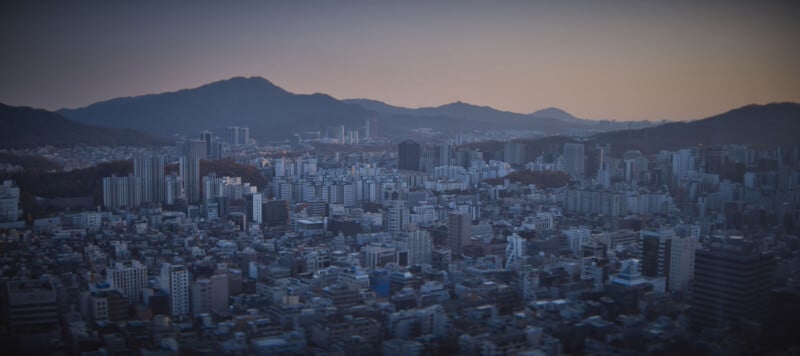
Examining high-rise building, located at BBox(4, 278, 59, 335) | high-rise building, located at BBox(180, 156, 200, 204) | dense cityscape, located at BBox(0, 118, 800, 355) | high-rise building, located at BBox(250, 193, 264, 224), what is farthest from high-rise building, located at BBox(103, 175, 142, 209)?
high-rise building, located at BBox(4, 278, 59, 335)

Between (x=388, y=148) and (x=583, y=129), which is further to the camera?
(x=388, y=148)

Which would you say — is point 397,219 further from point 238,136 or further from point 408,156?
point 238,136

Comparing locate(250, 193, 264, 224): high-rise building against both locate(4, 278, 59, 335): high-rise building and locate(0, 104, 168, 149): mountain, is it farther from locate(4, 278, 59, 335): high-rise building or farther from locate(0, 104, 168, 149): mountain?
locate(4, 278, 59, 335): high-rise building

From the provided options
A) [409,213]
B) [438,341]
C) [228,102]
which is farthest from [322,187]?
[228,102]

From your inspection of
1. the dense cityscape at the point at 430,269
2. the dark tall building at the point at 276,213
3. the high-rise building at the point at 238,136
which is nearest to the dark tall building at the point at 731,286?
the dense cityscape at the point at 430,269

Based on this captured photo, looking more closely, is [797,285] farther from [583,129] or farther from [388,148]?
[388,148]
